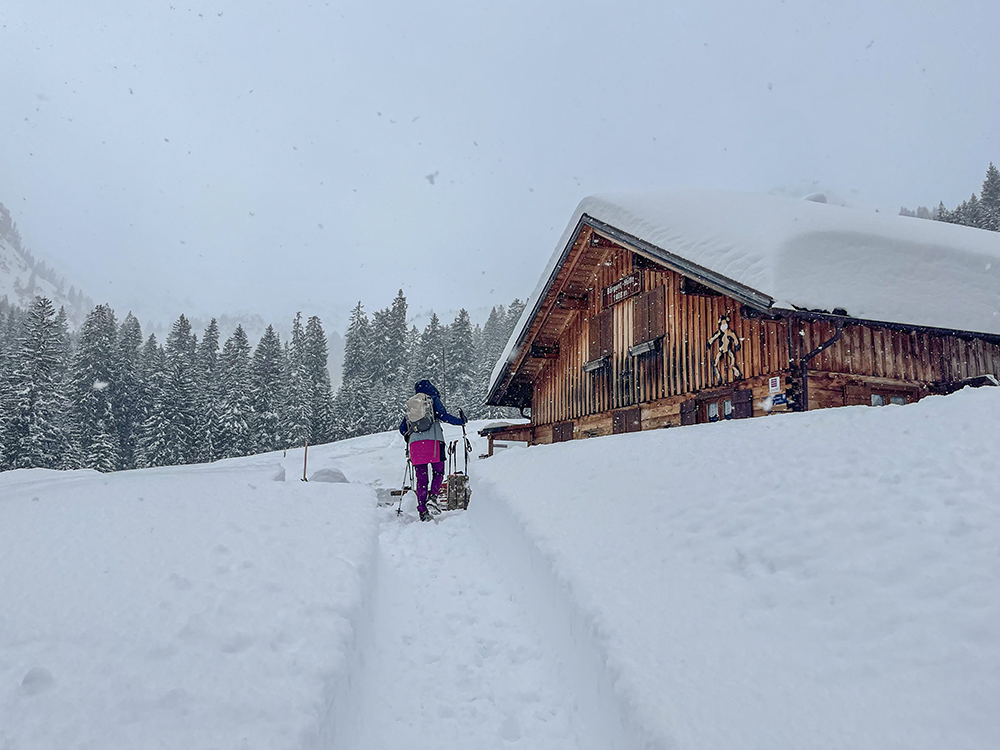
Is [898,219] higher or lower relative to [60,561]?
higher

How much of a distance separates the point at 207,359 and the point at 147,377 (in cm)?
517

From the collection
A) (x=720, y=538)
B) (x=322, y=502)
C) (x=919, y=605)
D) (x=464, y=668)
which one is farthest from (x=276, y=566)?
(x=919, y=605)

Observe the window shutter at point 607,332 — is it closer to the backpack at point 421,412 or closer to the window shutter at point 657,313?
the window shutter at point 657,313

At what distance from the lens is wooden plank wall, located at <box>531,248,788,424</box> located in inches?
365

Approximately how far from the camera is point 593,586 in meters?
3.68

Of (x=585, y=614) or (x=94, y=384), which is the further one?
(x=94, y=384)

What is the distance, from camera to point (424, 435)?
9078 mm

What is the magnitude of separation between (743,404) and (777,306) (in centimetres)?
241

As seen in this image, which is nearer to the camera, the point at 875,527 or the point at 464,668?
the point at 875,527

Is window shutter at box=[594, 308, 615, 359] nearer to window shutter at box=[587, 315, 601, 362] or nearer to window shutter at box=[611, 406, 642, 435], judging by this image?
window shutter at box=[587, 315, 601, 362]

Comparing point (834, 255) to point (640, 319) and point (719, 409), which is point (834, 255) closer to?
point (719, 409)

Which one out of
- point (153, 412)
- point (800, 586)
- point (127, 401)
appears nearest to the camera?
point (800, 586)

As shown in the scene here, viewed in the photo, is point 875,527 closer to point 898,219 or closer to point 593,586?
point 593,586

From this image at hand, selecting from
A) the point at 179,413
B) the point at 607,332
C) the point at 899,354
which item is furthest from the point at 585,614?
the point at 179,413
